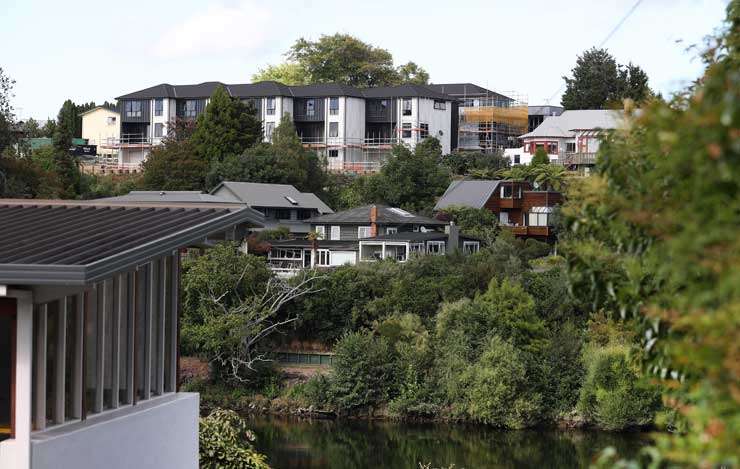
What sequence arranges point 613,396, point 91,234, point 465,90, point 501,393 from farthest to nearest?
point 465,90 < point 501,393 < point 613,396 < point 91,234

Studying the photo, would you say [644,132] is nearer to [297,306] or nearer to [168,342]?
[168,342]

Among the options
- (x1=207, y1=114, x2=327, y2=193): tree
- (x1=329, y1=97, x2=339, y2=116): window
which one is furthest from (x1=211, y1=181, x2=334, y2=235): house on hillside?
(x1=329, y1=97, x2=339, y2=116): window

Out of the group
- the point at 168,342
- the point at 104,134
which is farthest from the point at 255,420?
the point at 104,134

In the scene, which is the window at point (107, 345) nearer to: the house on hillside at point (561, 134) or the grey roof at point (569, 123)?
the house on hillside at point (561, 134)

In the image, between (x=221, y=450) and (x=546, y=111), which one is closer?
(x=221, y=450)

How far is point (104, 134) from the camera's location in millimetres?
61469

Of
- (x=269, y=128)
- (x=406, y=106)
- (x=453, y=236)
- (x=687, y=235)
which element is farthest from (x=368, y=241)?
(x=687, y=235)

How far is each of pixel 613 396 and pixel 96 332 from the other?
2158 cm

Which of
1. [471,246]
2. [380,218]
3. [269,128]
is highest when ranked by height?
[269,128]

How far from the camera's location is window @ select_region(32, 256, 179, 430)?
20.9ft

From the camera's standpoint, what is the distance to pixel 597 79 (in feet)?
193

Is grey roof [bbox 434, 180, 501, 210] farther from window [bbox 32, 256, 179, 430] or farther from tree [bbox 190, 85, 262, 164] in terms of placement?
window [bbox 32, 256, 179, 430]

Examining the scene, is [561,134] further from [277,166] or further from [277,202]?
[277,202]

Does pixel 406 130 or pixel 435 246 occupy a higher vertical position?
pixel 406 130
